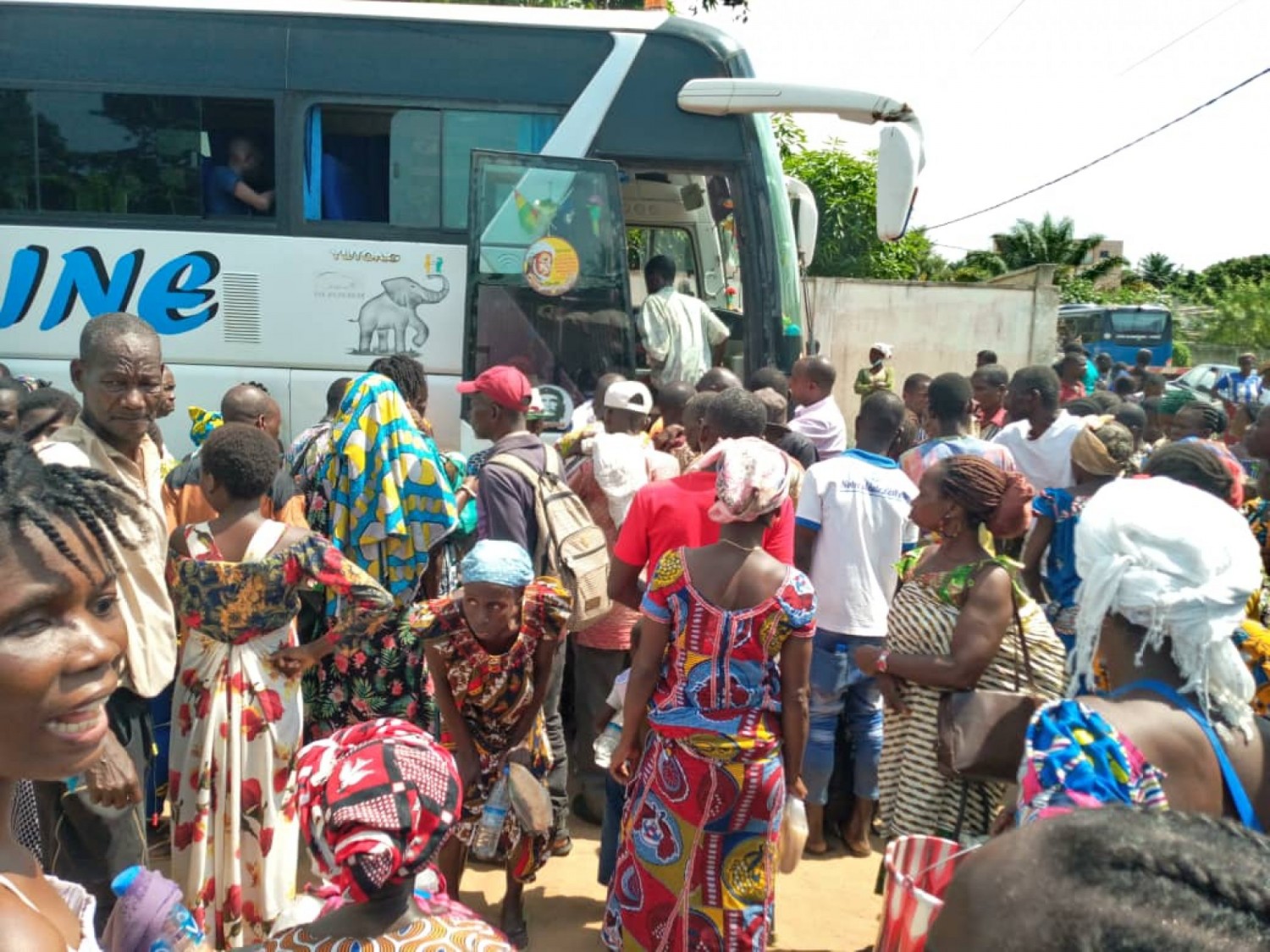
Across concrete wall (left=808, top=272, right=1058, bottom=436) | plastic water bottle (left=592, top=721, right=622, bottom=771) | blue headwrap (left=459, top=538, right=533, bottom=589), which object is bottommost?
plastic water bottle (left=592, top=721, right=622, bottom=771)

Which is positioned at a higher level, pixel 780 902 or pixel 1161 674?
pixel 1161 674

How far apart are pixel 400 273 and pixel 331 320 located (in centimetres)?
55

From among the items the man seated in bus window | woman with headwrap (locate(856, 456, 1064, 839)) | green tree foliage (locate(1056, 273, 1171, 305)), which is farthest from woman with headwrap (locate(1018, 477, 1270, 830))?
green tree foliage (locate(1056, 273, 1171, 305))

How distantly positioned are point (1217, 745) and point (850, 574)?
2704 millimetres

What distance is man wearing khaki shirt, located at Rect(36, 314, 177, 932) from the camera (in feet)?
9.95

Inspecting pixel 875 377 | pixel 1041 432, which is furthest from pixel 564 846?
pixel 875 377

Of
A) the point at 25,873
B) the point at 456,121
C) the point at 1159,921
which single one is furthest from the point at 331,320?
the point at 1159,921

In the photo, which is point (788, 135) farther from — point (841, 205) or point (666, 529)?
point (666, 529)

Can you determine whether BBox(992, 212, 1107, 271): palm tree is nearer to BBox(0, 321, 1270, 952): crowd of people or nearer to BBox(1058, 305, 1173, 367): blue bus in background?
BBox(1058, 305, 1173, 367): blue bus in background

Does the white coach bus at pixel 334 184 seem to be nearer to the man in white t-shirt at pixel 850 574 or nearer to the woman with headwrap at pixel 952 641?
the man in white t-shirt at pixel 850 574

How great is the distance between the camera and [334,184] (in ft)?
24.1

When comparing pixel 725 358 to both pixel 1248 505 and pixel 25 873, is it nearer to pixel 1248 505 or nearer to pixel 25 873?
pixel 1248 505

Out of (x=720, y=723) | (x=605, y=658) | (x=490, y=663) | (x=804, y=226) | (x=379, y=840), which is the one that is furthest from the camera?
(x=804, y=226)

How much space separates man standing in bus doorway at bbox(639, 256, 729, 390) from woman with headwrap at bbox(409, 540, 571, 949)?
3.83 metres
